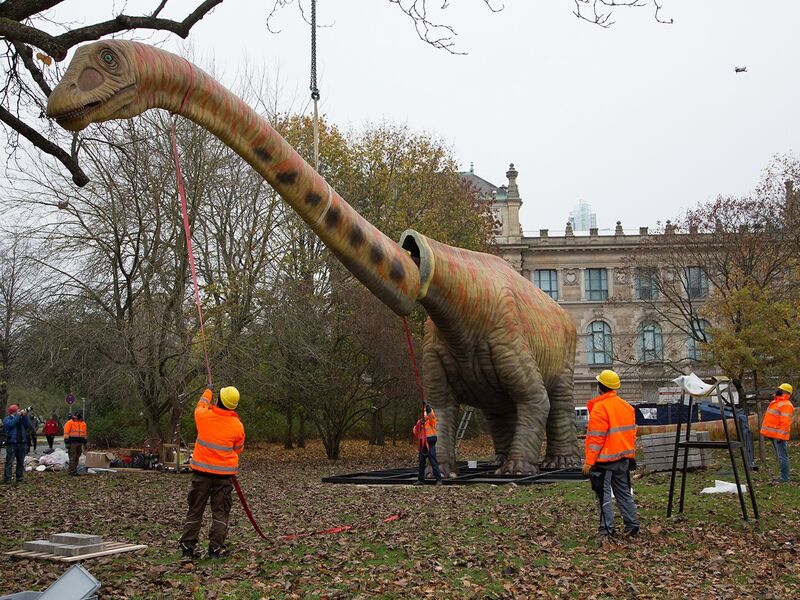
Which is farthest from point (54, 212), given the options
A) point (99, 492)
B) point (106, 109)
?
point (106, 109)

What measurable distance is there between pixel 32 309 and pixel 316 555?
1553 cm

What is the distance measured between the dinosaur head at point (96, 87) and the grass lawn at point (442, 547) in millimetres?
3677

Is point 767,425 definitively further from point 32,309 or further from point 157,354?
point 32,309

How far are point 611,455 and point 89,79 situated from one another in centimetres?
580

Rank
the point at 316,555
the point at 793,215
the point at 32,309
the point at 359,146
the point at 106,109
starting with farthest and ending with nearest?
the point at 359,146 < the point at 793,215 < the point at 32,309 < the point at 316,555 < the point at 106,109


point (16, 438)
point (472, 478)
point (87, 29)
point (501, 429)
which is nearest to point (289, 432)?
point (16, 438)

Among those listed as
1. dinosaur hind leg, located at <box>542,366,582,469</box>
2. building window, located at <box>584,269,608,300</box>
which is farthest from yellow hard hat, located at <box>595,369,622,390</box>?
building window, located at <box>584,269,608,300</box>

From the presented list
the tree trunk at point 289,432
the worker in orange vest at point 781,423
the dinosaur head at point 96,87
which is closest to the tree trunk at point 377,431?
the tree trunk at point 289,432

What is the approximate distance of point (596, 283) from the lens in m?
63.2

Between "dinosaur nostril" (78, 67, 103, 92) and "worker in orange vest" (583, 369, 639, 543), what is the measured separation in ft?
17.6

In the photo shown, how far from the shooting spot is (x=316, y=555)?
820cm

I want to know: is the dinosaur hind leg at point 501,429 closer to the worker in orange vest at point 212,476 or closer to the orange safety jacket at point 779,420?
the orange safety jacket at point 779,420

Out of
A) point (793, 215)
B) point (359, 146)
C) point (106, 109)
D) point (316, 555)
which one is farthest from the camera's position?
point (359, 146)

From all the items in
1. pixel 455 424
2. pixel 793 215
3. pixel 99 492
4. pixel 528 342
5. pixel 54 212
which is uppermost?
pixel 793 215
